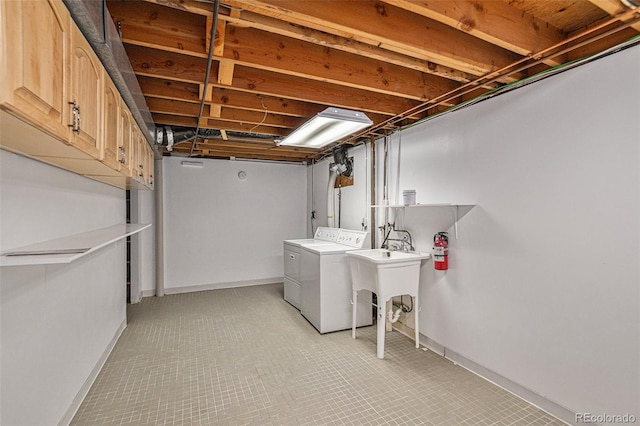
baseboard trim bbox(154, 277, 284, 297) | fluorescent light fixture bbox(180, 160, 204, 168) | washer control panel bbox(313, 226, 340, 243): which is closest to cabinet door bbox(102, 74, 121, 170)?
washer control panel bbox(313, 226, 340, 243)

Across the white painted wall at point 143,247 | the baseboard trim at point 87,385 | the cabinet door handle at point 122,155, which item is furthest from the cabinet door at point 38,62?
the white painted wall at point 143,247

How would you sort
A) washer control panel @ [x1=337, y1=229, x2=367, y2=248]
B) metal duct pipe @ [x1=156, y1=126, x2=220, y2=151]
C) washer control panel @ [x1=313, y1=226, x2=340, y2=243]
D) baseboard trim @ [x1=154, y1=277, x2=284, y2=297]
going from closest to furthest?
metal duct pipe @ [x1=156, y1=126, x2=220, y2=151] < washer control panel @ [x1=337, y1=229, x2=367, y2=248] < washer control panel @ [x1=313, y1=226, x2=340, y2=243] < baseboard trim @ [x1=154, y1=277, x2=284, y2=297]

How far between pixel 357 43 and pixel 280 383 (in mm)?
2552

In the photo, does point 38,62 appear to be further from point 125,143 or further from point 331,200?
point 331,200

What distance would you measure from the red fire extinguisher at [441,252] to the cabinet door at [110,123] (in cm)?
261

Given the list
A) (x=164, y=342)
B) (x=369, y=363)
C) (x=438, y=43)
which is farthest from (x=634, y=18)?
(x=164, y=342)

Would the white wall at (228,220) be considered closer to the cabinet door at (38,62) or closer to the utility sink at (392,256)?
the utility sink at (392,256)

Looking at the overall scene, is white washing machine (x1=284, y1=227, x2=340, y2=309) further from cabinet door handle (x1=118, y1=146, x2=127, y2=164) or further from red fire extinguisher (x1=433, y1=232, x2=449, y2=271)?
cabinet door handle (x1=118, y1=146, x2=127, y2=164)

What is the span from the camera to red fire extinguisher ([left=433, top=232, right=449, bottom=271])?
2.69 metres

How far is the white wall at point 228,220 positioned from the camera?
16.2 feet

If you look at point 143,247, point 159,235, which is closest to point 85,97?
point 159,235

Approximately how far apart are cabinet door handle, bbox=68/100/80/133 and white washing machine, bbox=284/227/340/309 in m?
2.86

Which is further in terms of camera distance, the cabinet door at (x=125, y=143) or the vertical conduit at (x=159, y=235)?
the vertical conduit at (x=159, y=235)

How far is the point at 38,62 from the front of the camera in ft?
3.05
